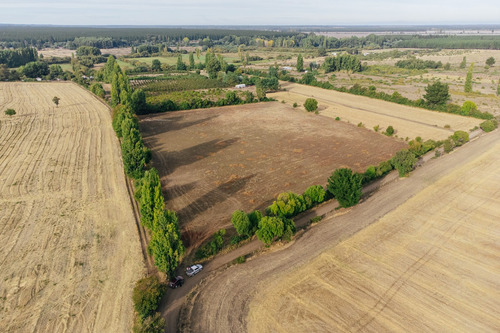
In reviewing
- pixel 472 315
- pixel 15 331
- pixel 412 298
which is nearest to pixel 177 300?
pixel 15 331

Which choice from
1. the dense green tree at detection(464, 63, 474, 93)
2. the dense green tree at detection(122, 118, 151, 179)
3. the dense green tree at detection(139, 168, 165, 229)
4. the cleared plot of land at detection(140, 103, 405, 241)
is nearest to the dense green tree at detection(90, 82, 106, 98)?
the cleared plot of land at detection(140, 103, 405, 241)

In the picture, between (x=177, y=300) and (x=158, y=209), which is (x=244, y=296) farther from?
(x=158, y=209)

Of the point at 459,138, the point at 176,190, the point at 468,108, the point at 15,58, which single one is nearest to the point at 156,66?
the point at 15,58

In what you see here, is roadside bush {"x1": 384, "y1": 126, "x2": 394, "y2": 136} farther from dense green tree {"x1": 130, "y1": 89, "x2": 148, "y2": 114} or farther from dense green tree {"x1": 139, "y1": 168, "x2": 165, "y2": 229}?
dense green tree {"x1": 130, "y1": 89, "x2": 148, "y2": 114}

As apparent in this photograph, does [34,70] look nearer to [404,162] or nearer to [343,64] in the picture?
[343,64]

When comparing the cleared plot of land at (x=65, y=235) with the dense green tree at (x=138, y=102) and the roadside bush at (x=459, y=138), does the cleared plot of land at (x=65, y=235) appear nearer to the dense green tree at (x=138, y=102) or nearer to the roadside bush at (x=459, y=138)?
the dense green tree at (x=138, y=102)

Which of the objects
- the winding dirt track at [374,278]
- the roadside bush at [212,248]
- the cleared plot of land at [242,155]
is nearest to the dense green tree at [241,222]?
the roadside bush at [212,248]
